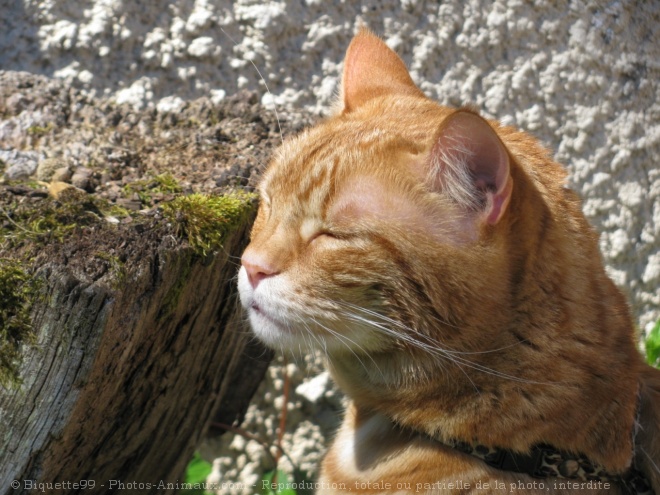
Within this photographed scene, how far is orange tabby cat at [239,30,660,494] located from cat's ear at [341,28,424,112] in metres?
0.35

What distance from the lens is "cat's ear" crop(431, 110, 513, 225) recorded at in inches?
59.4

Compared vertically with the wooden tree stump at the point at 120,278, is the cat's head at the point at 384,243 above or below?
above

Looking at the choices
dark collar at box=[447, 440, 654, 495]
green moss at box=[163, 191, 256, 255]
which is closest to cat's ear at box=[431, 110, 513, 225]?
dark collar at box=[447, 440, 654, 495]

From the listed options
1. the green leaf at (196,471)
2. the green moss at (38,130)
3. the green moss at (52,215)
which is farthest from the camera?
the green leaf at (196,471)

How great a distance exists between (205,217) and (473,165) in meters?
0.78

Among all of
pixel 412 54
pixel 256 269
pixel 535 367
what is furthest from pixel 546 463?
pixel 412 54

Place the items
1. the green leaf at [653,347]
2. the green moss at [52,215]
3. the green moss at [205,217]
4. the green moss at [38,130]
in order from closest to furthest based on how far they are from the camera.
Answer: the green moss at [52,215], the green moss at [205,217], the green moss at [38,130], the green leaf at [653,347]

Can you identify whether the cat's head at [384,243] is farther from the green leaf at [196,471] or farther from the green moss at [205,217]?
the green leaf at [196,471]

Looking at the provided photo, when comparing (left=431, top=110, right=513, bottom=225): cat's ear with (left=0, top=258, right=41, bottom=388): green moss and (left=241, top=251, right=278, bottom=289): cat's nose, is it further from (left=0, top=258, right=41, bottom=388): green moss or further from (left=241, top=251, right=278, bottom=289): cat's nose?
(left=0, top=258, right=41, bottom=388): green moss

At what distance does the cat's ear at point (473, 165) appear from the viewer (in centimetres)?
151

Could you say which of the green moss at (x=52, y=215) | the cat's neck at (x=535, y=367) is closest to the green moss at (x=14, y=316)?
the green moss at (x=52, y=215)

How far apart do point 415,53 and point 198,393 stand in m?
1.63

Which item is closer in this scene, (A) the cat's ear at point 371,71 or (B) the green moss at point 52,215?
(B) the green moss at point 52,215

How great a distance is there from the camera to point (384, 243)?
1.61 meters
